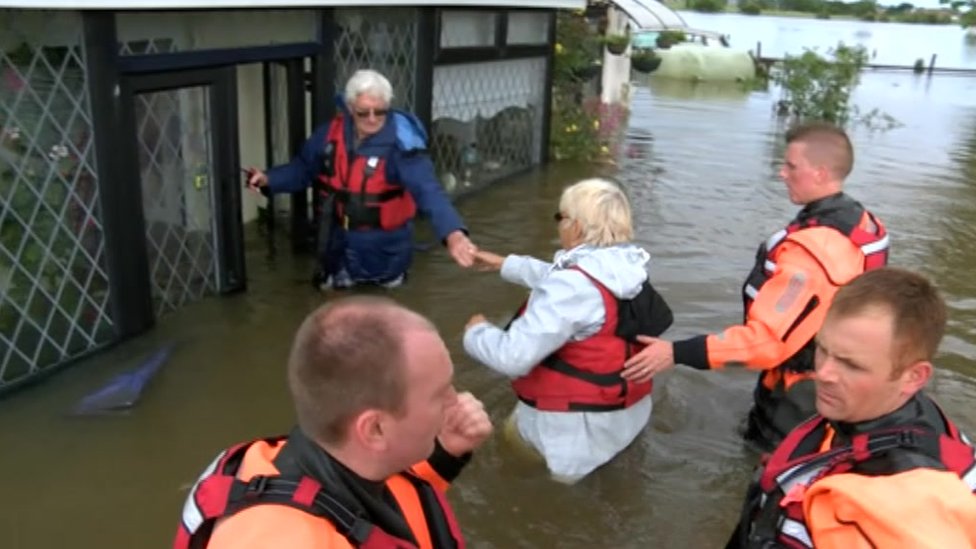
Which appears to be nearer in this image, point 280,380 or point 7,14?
point 7,14

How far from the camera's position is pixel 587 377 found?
11.3ft

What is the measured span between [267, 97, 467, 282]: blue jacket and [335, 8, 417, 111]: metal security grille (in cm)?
104

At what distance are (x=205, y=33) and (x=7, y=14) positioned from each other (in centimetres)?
131

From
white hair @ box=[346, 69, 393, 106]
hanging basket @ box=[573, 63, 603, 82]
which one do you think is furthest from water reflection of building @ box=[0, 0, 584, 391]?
hanging basket @ box=[573, 63, 603, 82]

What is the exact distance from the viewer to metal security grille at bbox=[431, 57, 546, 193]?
8211 mm

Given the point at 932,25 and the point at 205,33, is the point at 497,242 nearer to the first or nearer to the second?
the point at 205,33

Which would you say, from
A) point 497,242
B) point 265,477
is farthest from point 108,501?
point 497,242

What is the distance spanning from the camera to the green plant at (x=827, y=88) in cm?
1578

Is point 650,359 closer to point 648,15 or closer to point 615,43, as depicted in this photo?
point 615,43

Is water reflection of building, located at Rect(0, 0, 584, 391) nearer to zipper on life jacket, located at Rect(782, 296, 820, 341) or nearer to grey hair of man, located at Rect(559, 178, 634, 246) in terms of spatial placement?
grey hair of man, located at Rect(559, 178, 634, 246)

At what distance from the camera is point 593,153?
438 inches

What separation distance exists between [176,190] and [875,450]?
4557 mm

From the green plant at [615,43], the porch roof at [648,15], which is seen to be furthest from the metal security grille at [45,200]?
the porch roof at [648,15]

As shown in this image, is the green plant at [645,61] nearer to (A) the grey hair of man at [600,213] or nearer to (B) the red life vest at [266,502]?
(A) the grey hair of man at [600,213]
